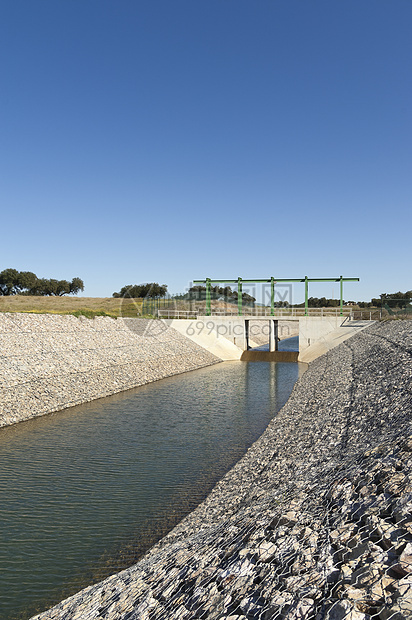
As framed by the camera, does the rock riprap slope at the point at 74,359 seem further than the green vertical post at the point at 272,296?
No

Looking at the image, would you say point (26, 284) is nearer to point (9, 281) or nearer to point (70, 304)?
point (9, 281)

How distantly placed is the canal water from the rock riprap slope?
4.45 feet

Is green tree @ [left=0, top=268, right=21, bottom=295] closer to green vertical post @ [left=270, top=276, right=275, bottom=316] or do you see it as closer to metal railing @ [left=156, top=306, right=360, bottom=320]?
metal railing @ [left=156, top=306, right=360, bottom=320]

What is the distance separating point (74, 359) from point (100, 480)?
15063 mm

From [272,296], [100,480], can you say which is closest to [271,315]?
[272,296]

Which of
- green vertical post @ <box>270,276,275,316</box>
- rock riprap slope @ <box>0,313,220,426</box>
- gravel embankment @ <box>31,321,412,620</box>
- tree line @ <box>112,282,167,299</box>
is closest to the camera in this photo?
gravel embankment @ <box>31,321,412,620</box>

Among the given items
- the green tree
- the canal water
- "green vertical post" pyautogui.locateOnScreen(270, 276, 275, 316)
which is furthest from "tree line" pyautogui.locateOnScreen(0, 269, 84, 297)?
the canal water

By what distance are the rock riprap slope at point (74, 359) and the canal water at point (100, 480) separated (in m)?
1.36

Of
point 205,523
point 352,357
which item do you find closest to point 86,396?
point 205,523

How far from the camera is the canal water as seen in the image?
28.1 ft

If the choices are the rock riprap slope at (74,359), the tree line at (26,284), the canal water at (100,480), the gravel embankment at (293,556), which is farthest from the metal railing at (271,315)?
the tree line at (26,284)

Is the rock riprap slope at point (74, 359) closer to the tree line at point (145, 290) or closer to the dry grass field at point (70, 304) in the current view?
the dry grass field at point (70, 304)

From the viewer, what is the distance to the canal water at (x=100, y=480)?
28.1ft

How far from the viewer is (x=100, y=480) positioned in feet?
41.7
